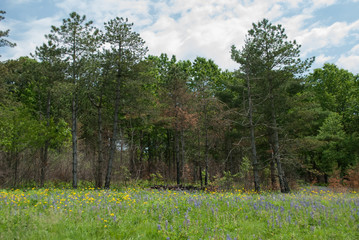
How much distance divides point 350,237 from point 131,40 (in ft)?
56.1

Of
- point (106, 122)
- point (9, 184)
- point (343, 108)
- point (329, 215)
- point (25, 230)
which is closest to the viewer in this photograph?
point (25, 230)

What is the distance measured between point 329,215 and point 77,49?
17.8 metres

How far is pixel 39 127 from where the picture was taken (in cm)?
1886

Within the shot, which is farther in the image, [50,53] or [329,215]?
[50,53]

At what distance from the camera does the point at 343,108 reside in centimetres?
3559

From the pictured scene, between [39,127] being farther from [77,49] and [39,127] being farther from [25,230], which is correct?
[25,230]

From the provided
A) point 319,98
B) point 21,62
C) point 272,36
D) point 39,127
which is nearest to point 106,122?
point 39,127

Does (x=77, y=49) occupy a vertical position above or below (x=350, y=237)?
above

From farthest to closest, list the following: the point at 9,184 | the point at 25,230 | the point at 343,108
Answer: the point at 343,108 → the point at 9,184 → the point at 25,230

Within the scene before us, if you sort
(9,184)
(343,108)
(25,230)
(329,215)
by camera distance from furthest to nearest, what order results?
1. (343,108)
2. (9,184)
3. (329,215)
4. (25,230)

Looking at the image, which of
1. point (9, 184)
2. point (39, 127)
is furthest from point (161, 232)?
point (9, 184)

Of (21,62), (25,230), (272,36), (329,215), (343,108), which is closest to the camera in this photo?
(25,230)

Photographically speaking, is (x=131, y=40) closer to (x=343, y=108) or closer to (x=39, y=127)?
(x=39, y=127)

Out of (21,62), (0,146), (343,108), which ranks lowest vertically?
(0,146)
